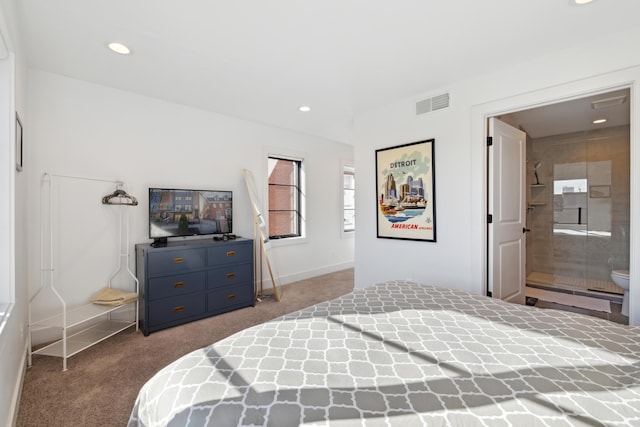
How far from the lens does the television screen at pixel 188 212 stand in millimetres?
3221

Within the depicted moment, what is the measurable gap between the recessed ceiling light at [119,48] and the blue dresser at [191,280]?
A: 1.72m

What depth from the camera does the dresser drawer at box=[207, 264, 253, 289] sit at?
10.9 ft

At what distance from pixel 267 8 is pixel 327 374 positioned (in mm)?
2090

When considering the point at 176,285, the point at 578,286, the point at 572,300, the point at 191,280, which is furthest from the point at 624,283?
the point at 176,285

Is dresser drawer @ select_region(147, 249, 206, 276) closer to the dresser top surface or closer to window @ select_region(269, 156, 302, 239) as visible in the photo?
the dresser top surface

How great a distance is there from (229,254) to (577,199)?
18.0 ft

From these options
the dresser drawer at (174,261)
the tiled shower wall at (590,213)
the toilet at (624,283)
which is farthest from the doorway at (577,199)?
the dresser drawer at (174,261)

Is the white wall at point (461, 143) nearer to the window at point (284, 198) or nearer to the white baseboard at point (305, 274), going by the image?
the white baseboard at point (305, 274)

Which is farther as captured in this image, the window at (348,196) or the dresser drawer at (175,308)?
the window at (348,196)

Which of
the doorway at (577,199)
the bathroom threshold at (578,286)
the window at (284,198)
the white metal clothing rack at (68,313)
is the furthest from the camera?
the window at (284,198)

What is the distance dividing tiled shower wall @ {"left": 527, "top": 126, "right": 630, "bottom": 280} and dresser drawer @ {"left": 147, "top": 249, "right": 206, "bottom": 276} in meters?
5.42

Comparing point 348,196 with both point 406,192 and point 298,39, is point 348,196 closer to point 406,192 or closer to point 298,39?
point 406,192

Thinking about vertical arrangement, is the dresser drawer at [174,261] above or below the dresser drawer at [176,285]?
above

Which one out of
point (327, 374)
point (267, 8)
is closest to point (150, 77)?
point (267, 8)
